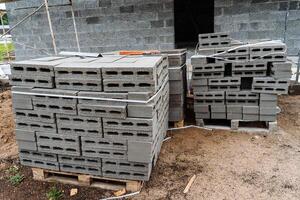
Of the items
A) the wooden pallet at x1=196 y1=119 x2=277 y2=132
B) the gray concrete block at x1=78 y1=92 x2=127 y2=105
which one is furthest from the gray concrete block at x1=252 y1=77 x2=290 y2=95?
the gray concrete block at x1=78 y1=92 x2=127 y2=105

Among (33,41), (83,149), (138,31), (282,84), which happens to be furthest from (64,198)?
(33,41)

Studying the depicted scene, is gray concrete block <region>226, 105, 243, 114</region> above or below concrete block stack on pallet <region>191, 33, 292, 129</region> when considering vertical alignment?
below

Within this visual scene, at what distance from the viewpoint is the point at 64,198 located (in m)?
3.57

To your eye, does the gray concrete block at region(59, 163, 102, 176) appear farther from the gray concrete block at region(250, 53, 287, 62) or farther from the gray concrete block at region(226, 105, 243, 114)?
the gray concrete block at region(250, 53, 287, 62)

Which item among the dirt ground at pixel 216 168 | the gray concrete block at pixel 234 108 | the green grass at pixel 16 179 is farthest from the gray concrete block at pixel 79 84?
the gray concrete block at pixel 234 108

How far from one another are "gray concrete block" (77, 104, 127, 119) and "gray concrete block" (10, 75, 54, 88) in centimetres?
48

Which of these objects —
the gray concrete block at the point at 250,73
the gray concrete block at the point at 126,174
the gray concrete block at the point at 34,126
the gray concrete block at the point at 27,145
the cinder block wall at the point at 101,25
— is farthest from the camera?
the cinder block wall at the point at 101,25

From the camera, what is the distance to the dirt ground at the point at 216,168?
3543 millimetres

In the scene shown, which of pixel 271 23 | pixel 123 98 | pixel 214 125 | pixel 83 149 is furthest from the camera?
pixel 271 23

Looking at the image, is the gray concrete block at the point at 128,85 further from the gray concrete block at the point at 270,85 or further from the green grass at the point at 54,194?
the gray concrete block at the point at 270,85

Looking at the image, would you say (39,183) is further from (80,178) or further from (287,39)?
(287,39)

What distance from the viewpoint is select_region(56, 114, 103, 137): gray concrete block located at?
3428 millimetres

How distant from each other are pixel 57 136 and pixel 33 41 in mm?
7091

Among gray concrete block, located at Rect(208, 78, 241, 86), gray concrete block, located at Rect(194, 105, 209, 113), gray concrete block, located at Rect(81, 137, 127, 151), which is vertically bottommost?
gray concrete block, located at Rect(194, 105, 209, 113)
